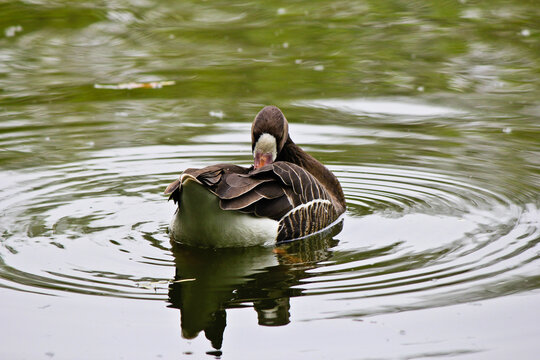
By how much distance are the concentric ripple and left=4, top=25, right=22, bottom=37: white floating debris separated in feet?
23.8

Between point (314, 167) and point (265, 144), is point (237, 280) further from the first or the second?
point (314, 167)

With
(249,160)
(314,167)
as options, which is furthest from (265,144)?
(249,160)

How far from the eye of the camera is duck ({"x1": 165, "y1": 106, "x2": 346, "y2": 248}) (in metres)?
7.18

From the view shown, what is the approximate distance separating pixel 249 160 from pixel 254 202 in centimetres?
295

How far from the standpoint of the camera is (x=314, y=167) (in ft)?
29.7

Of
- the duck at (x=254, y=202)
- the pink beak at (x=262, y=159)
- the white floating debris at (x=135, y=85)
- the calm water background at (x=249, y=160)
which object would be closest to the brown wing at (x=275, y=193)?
the duck at (x=254, y=202)

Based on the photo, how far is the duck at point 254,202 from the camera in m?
7.18

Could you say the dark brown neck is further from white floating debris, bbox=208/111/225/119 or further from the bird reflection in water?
white floating debris, bbox=208/111/225/119

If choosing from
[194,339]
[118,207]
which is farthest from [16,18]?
[194,339]

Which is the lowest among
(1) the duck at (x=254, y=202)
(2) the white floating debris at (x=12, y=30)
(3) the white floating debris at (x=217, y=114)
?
(3) the white floating debris at (x=217, y=114)

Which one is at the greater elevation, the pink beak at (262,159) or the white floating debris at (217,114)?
the pink beak at (262,159)

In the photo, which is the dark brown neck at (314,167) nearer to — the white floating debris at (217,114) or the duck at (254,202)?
the duck at (254,202)

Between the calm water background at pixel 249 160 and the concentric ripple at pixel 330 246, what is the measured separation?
3 cm

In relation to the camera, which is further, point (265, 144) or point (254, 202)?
point (265, 144)
